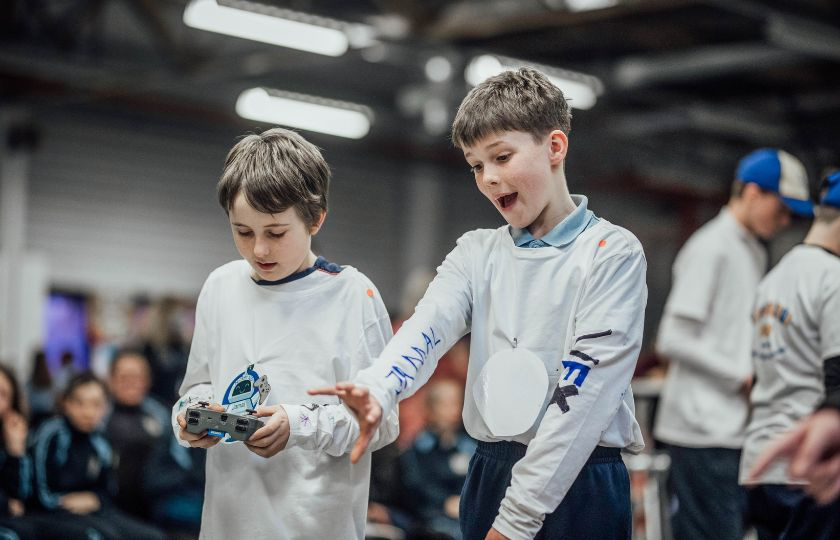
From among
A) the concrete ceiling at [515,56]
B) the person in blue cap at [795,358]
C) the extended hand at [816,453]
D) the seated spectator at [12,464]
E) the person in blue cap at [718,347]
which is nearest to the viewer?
the extended hand at [816,453]

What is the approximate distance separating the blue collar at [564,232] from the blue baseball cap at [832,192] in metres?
1.34

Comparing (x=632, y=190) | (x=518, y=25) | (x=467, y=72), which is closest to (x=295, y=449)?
(x=518, y=25)

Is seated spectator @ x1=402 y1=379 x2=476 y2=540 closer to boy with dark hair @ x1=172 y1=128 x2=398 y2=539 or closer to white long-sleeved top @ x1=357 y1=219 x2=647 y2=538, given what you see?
boy with dark hair @ x1=172 y1=128 x2=398 y2=539

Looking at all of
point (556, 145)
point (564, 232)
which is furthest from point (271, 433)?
point (556, 145)

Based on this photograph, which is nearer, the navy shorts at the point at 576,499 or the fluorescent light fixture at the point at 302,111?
the navy shorts at the point at 576,499

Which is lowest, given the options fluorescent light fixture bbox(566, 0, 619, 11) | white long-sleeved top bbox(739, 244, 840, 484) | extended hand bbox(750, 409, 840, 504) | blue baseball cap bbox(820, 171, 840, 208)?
extended hand bbox(750, 409, 840, 504)

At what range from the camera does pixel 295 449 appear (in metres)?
2.43

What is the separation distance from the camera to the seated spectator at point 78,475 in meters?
5.52

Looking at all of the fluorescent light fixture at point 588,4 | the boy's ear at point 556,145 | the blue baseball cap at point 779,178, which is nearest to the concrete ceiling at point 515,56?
the fluorescent light fixture at point 588,4

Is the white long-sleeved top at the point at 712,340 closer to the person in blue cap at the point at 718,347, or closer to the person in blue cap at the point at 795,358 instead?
the person in blue cap at the point at 718,347

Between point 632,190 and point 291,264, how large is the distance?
548 inches

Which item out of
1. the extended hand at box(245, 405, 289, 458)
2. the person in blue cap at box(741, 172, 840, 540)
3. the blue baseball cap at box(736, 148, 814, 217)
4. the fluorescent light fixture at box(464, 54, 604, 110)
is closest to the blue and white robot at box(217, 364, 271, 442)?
the extended hand at box(245, 405, 289, 458)

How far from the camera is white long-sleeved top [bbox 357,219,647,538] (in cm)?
208

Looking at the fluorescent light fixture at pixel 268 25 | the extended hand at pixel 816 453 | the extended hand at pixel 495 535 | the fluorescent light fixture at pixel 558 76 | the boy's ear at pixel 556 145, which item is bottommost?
the extended hand at pixel 495 535
